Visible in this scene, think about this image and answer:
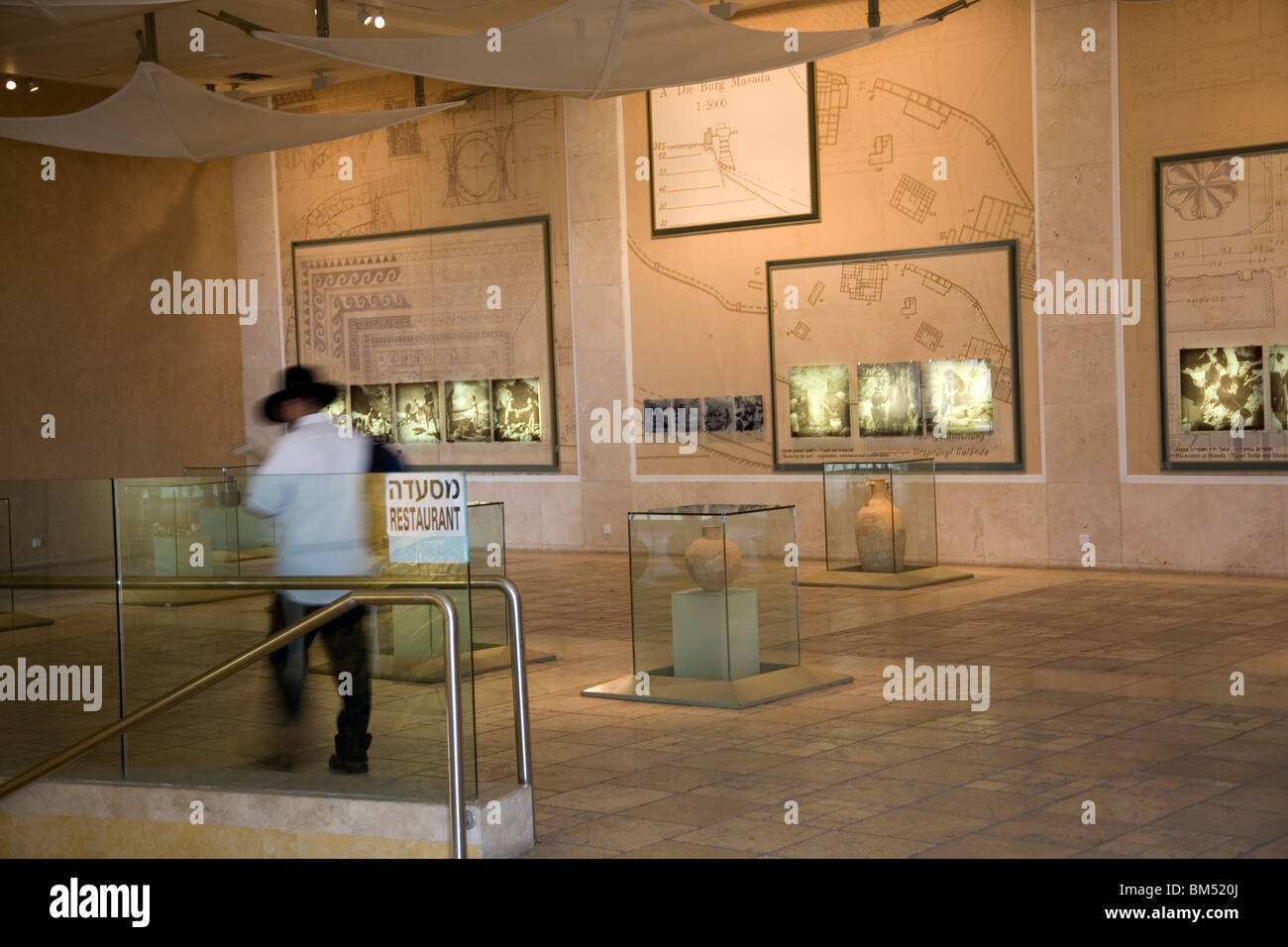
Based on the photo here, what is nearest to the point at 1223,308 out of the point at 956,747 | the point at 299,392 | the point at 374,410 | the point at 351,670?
the point at 956,747

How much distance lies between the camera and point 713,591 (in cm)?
1023

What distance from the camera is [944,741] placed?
8.59 metres

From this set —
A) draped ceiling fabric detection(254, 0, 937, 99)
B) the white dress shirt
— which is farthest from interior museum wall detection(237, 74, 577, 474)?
the white dress shirt

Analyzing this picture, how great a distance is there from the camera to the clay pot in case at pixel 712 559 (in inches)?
397

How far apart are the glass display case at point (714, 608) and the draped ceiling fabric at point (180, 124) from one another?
6953mm

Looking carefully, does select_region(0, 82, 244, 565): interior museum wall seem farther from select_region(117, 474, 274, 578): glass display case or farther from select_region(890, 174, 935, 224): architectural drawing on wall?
select_region(117, 474, 274, 578): glass display case

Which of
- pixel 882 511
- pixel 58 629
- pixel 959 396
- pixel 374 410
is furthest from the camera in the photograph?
pixel 374 410

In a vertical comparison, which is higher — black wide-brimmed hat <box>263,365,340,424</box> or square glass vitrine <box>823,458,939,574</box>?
black wide-brimmed hat <box>263,365,340,424</box>

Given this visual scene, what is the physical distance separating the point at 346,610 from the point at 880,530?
376 inches

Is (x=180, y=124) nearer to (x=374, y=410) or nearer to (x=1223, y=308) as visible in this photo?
(x=374, y=410)

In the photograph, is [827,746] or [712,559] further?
[712,559]

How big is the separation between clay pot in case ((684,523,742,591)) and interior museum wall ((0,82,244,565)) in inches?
494

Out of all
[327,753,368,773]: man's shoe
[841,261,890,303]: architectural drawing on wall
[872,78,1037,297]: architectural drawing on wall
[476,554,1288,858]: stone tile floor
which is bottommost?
[476,554,1288,858]: stone tile floor

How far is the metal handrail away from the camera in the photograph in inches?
253
